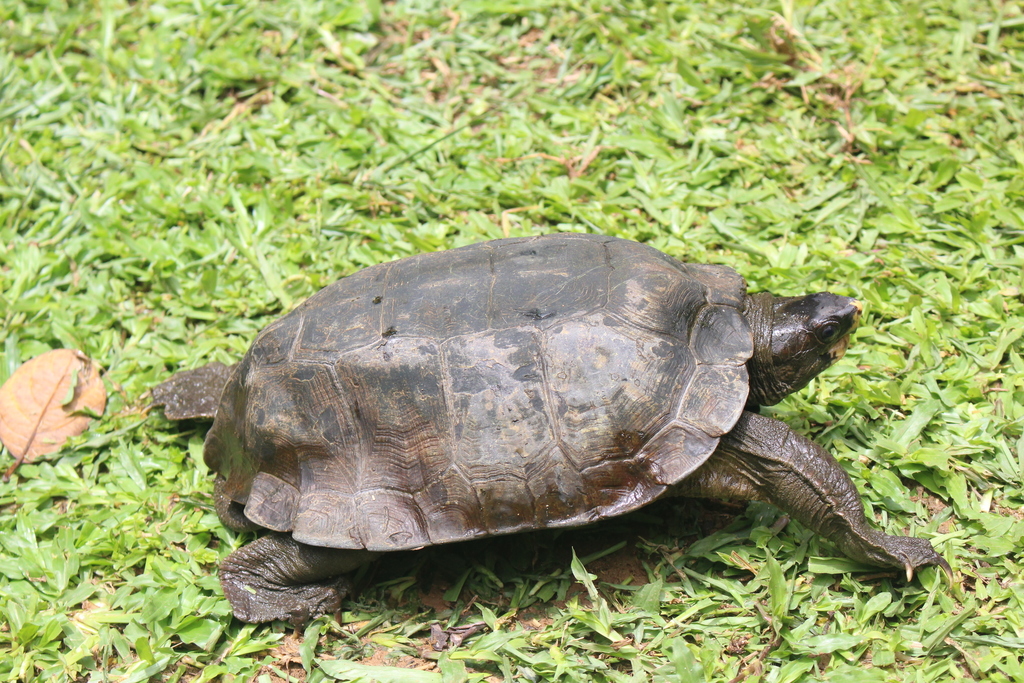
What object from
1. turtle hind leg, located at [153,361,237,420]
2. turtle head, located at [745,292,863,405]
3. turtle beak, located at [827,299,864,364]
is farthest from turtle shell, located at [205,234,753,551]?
turtle hind leg, located at [153,361,237,420]

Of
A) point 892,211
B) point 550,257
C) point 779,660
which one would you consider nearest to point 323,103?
point 550,257

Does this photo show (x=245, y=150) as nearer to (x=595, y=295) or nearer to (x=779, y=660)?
(x=595, y=295)

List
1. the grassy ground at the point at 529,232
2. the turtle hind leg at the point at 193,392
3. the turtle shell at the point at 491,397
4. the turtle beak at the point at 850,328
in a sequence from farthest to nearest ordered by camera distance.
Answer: the turtle hind leg at the point at 193,392, the turtle beak at the point at 850,328, the grassy ground at the point at 529,232, the turtle shell at the point at 491,397

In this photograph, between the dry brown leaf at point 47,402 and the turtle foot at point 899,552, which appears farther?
the dry brown leaf at point 47,402

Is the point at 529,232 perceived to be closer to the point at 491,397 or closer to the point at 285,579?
the point at 491,397

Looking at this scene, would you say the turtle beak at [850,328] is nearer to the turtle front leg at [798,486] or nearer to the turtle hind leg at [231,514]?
the turtle front leg at [798,486]

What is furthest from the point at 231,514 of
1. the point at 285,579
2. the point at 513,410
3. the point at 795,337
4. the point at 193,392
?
the point at 795,337

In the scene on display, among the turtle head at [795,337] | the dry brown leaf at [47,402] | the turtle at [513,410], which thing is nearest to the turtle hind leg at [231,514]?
the turtle at [513,410]
